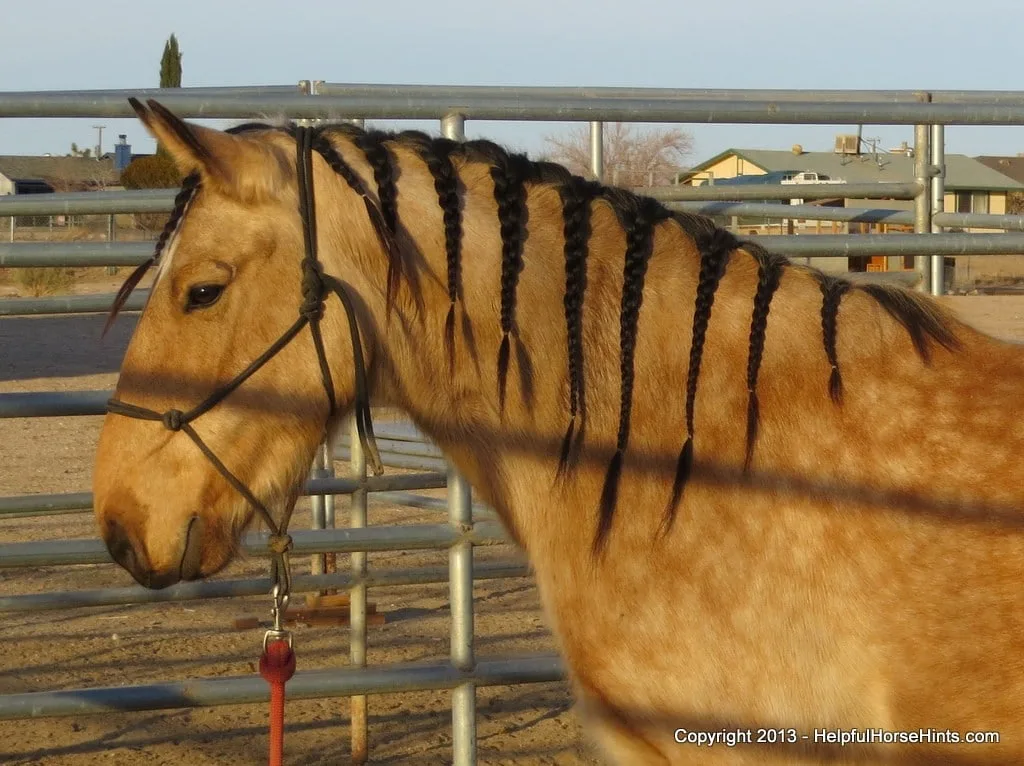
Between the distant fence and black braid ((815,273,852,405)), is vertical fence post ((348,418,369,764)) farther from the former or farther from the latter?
black braid ((815,273,852,405))

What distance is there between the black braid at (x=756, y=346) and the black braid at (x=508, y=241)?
0.51 m

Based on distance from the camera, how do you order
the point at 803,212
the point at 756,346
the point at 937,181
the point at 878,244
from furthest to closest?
the point at 803,212
the point at 937,181
the point at 878,244
the point at 756,346

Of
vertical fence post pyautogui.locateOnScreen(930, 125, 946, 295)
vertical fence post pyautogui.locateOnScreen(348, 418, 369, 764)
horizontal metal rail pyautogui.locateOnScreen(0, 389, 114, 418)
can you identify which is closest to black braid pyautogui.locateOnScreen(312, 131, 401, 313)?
horizontal metal rail pyautogui.locateOnScreen(0, 389, 114, 418)

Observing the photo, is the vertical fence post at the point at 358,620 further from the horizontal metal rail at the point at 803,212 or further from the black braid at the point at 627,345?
the black braid at the point at 627,345

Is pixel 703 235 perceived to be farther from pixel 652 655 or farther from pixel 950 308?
pixel 652 655

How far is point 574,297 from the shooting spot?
8.07ft

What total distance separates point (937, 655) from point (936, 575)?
153 millimetres

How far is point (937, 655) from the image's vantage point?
7.32ft

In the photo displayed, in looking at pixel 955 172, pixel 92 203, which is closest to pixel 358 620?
pixel 92 203

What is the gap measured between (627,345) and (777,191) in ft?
7.73

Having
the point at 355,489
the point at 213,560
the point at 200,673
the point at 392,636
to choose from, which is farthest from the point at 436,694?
the point at 213,560

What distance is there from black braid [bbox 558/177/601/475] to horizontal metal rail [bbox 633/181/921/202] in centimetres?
206

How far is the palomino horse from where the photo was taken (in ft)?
7.44

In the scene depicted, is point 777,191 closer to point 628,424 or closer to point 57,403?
point 628,424
